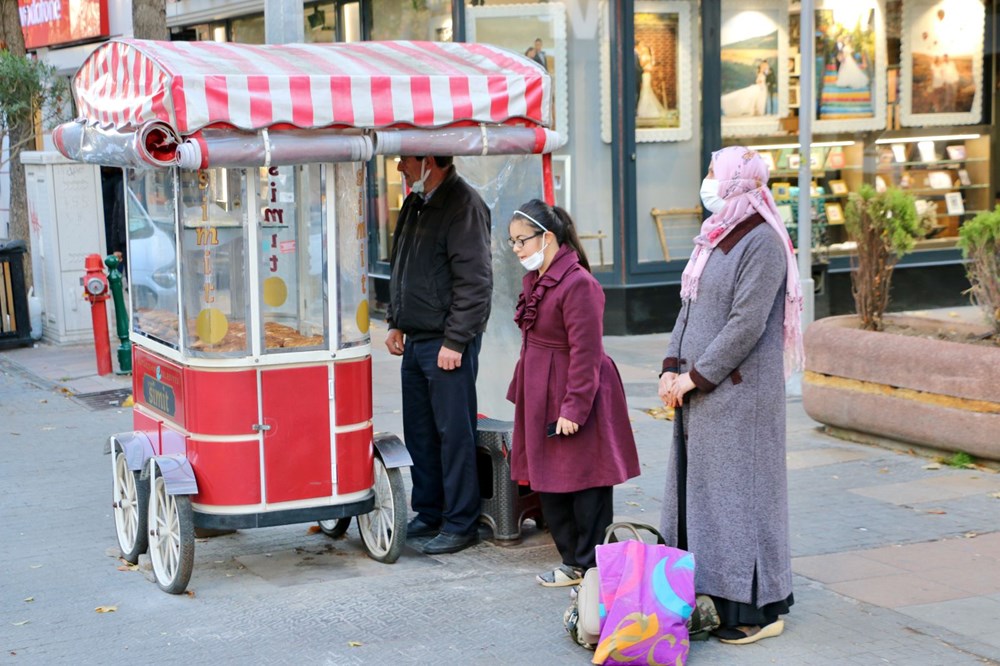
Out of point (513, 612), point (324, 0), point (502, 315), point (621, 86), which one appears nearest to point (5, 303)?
point (324, 0)

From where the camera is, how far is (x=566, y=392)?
18.5 ft

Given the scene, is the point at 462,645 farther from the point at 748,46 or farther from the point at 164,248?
the point at 748,46

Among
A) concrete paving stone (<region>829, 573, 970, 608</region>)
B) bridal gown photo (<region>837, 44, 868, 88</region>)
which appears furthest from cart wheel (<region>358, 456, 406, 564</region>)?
bridal gown photo (<region>837, 44, 868, 88</region>)

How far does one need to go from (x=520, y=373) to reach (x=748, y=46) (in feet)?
28.9

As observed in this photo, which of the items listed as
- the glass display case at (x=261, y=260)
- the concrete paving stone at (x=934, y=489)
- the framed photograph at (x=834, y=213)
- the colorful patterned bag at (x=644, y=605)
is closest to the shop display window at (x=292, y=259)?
the glass display case at (x=261, y=260)

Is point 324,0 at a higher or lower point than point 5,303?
higher

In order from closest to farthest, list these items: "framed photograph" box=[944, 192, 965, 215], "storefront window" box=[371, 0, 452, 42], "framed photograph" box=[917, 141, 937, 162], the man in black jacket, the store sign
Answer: the man in black jacket, "storefront window" box=[371, 0, 452, 42], "framed photograph" box=[917, 141, 937, 162], "framed photograph" box=[944, 192, 965, 215], the store sign

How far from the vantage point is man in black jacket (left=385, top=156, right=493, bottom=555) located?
6297 mm

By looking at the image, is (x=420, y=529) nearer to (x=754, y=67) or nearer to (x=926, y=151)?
(x=754, y=67)

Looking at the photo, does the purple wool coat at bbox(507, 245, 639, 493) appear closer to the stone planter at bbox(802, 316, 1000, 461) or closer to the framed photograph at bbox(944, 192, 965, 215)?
the stone planter at bbox(802, 316, 1000, 461)

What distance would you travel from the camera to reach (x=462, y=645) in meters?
5.18

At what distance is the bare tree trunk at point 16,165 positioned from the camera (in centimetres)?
1594

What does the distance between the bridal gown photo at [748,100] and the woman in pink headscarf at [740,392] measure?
8.88 m

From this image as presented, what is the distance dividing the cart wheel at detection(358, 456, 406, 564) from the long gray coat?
5.21 ft
